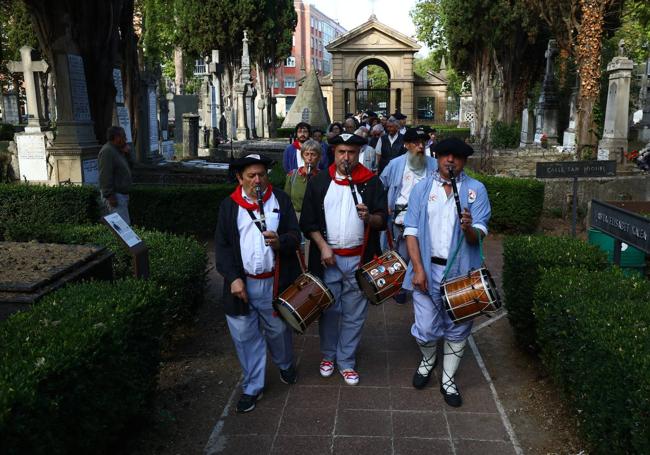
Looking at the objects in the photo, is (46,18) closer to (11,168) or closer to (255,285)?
(11,168)

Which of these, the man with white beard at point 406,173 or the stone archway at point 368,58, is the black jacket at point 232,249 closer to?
the man with white beard at point 406,173

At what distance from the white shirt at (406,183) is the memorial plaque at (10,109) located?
37.3 metres

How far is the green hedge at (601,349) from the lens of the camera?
3.00 meters

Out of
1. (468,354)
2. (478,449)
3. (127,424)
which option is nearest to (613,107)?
(468,354)

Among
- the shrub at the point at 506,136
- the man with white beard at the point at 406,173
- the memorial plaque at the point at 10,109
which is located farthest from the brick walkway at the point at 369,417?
the memorial plaque at the point at 10,109

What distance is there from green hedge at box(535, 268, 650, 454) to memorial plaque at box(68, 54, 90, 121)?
9.78 m

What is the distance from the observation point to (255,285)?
4.47 metres

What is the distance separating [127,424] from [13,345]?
107cm

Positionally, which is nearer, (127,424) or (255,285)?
(127,424)

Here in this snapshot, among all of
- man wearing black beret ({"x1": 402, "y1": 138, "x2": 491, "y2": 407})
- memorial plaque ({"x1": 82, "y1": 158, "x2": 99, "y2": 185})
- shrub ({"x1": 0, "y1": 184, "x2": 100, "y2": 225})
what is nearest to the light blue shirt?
man wearing black beret ({"x1": 402, "y1": 138, "x2": 491, "y2": 407})

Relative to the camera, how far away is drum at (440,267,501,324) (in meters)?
4.23

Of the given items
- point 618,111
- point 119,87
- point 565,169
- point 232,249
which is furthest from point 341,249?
point 618,111

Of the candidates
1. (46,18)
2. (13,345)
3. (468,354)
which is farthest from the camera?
(46,18)

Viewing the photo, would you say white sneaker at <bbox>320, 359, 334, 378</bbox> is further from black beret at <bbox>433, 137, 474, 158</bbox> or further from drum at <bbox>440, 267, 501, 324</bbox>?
black beret at <bbox>433, 137, 474, 158</bbox>
